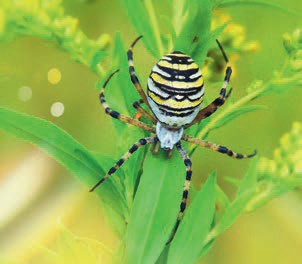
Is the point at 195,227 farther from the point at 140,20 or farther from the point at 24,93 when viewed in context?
the point at 24,93

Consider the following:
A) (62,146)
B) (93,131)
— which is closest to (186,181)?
(62,146)

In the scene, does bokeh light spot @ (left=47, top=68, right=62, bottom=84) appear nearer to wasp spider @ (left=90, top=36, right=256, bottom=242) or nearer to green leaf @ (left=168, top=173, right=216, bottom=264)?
wasp spider @ (left=90, top=36, right=256, bottom=242)

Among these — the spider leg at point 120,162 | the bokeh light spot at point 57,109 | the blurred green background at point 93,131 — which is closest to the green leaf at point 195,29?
the spider leg at point 120,162

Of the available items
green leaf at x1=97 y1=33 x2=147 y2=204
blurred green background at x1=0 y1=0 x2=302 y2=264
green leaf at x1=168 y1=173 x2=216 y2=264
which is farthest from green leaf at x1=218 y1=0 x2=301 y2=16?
blurred green background at x1=0 y1=0 x2=302 y2=264

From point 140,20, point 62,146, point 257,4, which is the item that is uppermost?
point 257,4

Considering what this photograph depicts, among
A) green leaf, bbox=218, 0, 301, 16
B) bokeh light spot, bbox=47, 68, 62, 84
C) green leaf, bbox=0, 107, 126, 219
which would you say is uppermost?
green leaf, bbox=218, 0, 301, 16

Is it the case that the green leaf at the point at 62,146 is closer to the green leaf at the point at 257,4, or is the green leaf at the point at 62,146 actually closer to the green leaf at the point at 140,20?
the green leaf at the point at 140,20

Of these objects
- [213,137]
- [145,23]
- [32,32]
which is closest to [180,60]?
[145,23]
